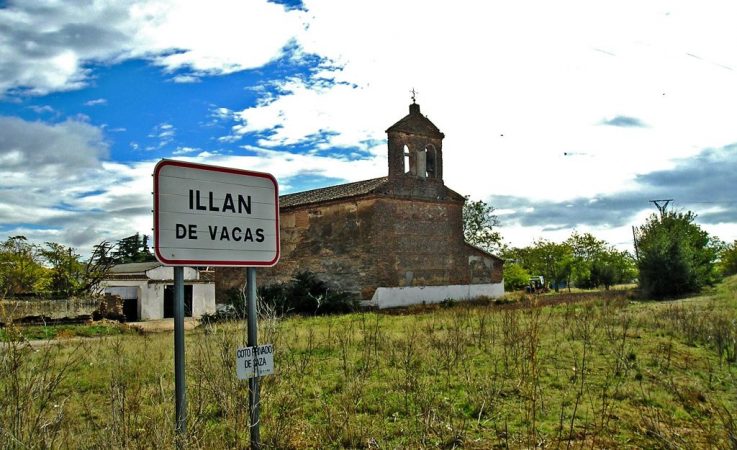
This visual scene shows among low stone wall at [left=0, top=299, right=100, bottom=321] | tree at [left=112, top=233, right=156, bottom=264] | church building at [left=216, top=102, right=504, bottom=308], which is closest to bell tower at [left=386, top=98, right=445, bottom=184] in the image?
church building at [left=216, top=102, right=504, bottom=308]

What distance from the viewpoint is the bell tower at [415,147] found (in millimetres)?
28109

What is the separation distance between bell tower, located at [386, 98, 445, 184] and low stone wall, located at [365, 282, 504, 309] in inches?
224

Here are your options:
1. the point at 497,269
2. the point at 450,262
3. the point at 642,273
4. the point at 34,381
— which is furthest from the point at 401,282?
the point at 34,381

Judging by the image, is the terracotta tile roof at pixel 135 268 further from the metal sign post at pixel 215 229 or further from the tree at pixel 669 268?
the metal sign post at pixel 215 229

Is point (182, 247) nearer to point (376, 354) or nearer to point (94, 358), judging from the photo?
point (376, 354)

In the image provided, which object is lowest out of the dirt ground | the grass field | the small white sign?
the dirt ground

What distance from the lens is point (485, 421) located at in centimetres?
583

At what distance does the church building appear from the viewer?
26.9 metres

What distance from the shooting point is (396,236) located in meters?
27.3

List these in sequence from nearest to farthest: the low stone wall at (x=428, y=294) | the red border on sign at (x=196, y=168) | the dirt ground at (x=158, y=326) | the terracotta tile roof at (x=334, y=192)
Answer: the red border on sign at (x=196, y=168) → the dirt ground at (x=158, y=326) → the low stone wall at (x=428, y=294) → the terracotta tile roof at (x=334, y=192)

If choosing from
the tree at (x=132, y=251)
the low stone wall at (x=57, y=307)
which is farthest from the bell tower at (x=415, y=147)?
the tree at (x=132, y=251)

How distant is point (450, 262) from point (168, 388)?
23.1 metres

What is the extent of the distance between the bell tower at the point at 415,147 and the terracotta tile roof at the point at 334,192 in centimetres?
124

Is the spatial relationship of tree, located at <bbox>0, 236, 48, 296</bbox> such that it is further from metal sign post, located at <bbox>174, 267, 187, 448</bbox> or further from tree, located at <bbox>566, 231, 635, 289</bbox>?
tree, located at <bbox>566, 231, 635, 289</bbox>
